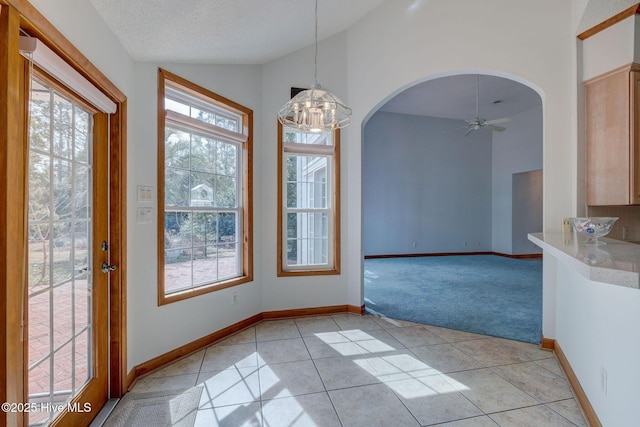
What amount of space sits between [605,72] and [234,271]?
389cm

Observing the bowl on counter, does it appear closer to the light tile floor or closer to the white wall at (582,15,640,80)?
the light tile floor

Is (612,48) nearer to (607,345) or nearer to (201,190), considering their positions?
(607,345)

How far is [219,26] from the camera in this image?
243 centimetres

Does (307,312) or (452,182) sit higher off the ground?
(452,182)

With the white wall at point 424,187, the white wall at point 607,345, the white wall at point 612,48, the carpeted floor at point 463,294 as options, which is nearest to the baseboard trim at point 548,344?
the carpeted floor at point 463,294

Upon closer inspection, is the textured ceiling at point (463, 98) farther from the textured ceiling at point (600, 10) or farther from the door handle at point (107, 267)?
the door handle at point (107, 267)

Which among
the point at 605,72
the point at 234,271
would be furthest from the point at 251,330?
the point at 605,72

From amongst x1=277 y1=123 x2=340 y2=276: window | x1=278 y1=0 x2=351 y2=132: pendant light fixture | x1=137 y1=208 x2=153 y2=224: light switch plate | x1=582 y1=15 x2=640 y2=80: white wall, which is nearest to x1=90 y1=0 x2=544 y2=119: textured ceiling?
x1=278 y1=0 x2=351 y2=132: pendant light fixture

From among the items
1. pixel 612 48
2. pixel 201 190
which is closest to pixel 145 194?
pixel 201 190

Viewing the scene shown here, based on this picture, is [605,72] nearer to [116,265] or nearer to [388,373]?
[388,373]

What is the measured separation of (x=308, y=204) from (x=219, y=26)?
215 centimetres

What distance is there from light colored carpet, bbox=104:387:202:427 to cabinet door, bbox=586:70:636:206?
356cm

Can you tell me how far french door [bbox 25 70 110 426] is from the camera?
4.92 feet

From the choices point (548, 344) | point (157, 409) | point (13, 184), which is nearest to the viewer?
point (13, 184)
